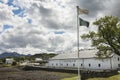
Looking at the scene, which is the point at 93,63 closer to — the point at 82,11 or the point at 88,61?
the point at 88,61

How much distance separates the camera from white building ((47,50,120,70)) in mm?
70375

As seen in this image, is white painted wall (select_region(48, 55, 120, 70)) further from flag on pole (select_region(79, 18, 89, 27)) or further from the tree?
flag on pole (select_region(79, 18, 89, 27))

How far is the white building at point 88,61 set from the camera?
70375mm

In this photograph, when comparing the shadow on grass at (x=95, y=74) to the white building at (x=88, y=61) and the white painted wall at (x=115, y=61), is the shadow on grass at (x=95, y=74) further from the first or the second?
the white painted wall at (x=115, y=61)

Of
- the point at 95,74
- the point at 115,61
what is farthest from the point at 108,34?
the point at 115,61

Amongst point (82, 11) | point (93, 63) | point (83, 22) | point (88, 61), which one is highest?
point (82, 11)

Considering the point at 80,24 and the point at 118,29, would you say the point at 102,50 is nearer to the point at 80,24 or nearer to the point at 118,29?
the point at 118,29

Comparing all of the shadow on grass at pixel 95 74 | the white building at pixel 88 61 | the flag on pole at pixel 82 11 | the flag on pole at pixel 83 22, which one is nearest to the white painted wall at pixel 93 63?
the white building at pixel 88 61

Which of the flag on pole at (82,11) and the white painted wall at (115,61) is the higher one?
the flag on pole at (82,11)

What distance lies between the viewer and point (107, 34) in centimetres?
4816

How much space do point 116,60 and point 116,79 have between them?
2713 cm

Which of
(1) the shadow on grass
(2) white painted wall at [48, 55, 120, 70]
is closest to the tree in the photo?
(1) the shadow on grass

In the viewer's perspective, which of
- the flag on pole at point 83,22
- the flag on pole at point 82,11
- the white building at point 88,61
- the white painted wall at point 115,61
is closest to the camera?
the flag on pole at point 82,11

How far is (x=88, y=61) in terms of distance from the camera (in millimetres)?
79312
